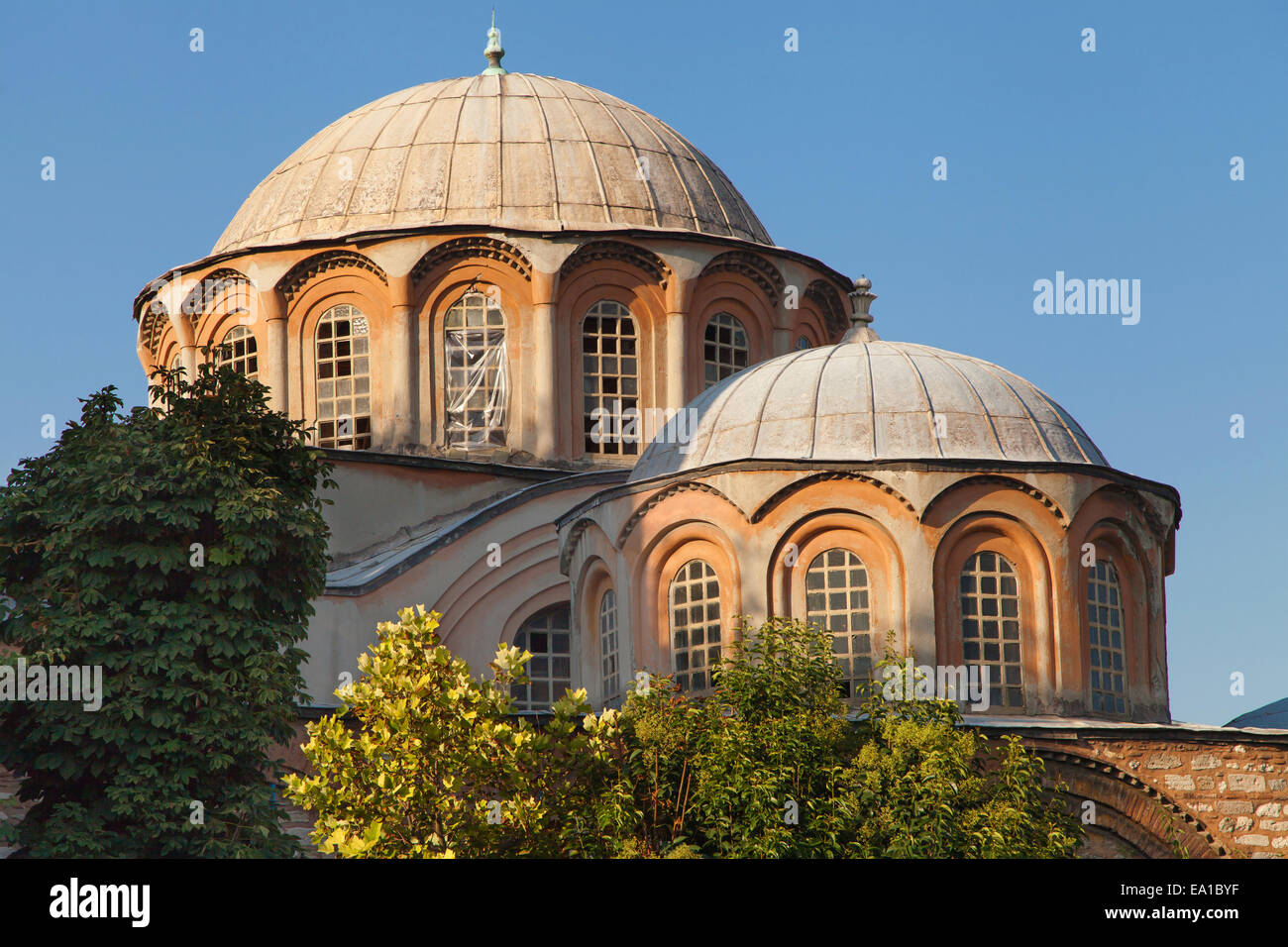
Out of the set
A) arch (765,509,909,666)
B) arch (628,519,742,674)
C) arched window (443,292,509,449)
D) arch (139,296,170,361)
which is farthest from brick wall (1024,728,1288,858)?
arch (139,296,170,361)

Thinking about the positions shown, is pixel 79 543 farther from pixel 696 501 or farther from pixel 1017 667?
pixel 1017 667

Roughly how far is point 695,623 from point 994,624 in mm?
3136

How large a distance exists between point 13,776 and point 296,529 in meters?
3.68

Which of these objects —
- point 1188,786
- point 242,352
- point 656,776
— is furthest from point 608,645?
point 242,352

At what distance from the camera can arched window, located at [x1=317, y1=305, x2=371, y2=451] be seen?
98.0 ft

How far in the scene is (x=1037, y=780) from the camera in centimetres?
2202

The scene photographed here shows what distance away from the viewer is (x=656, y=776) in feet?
64.5

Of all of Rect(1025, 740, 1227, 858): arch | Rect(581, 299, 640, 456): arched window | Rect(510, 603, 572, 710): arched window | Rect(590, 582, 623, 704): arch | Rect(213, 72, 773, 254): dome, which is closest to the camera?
Rect(1025, 740, 1227, 858): arch

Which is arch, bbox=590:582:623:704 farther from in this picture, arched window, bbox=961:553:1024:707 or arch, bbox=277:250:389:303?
arch, bbox=277:250:389:303

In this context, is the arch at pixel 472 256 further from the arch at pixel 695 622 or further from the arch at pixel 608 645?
the arch at pixel 695 622

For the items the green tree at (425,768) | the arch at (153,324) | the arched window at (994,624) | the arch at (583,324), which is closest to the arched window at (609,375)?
the arch at (583,324)

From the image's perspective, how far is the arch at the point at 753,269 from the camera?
99.9 ft

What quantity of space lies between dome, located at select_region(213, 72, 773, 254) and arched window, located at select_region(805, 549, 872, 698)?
7.94m
